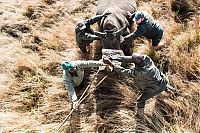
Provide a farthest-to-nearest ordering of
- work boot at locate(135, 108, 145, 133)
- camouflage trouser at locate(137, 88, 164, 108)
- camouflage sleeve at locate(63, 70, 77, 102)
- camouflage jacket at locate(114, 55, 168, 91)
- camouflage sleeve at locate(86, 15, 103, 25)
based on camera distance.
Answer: camouflage sleeve at locate(86, 15, 103, 25)
camouflage sleeve at locate(63, 70, 77, 102)
work boot at locate(135, 108, 145, 133)
camouflage trouser at locate(137, 88, 164, 108)
camouflage jacket at locate(114, 55, 168, 91)

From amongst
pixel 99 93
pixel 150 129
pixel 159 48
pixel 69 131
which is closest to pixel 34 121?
pixel 69 131

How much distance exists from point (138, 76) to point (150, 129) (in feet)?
2.94

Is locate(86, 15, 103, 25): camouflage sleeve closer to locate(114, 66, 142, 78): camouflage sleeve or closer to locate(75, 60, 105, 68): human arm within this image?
locate(75, 60, 105, 68): human arm

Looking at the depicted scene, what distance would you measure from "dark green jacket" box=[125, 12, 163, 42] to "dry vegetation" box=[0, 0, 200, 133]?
0.34 metres

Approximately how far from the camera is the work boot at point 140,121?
6.88m

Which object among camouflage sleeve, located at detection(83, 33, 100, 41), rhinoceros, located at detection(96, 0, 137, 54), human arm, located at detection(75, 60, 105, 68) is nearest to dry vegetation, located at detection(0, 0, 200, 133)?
human arm, located at detection(75, 60, 105, 68)

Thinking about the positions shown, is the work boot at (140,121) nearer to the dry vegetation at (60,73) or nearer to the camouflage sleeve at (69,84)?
the dry vegetation at (60,73)

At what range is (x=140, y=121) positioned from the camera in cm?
698

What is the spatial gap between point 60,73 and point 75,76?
0.75 m

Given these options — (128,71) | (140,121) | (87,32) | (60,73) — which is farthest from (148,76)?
(60,73)

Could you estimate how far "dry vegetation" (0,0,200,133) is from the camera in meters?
7.05

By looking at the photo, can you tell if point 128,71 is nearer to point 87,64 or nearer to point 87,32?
point 87,64

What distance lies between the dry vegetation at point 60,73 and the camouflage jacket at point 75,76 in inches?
12.2

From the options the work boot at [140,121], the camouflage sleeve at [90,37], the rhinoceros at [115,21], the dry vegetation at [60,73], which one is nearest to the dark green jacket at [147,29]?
the rhinoceros at [115,21]
